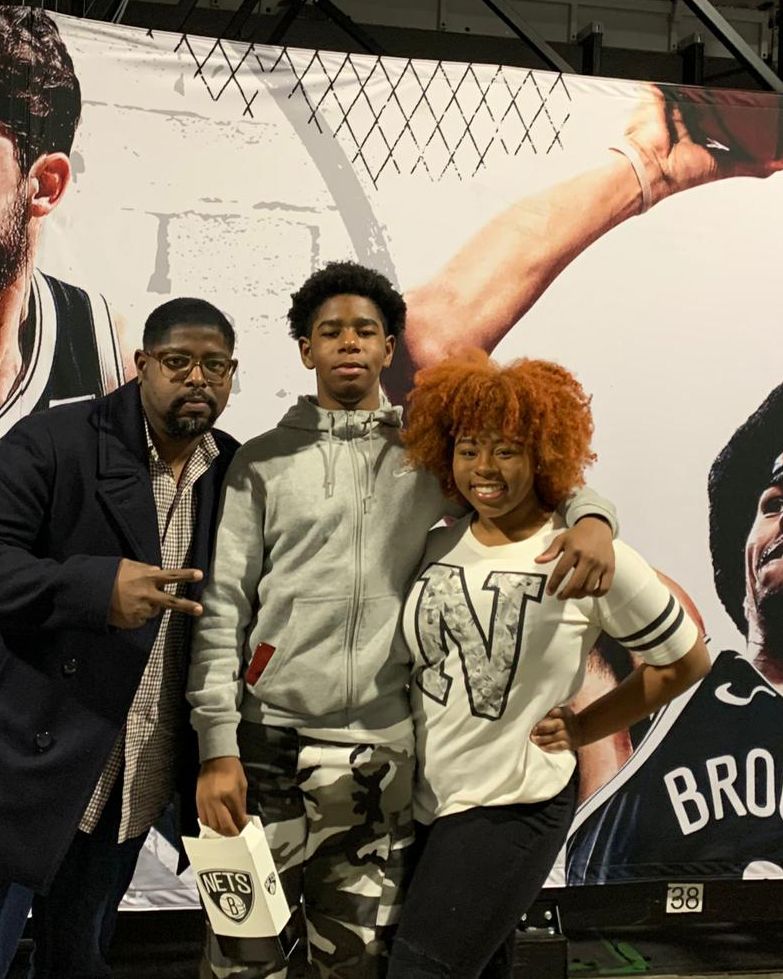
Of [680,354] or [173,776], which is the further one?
[680,354]

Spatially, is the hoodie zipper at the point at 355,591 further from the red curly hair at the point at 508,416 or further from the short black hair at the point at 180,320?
the short black hair at the point at 180,320

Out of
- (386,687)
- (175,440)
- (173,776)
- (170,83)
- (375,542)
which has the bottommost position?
(173,776)

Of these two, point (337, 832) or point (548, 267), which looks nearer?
point (337, 832)

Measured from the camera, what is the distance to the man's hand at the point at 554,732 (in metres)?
1.71

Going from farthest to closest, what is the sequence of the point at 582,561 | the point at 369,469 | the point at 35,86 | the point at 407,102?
the point at 407,102, the point at 35,86, the point at 369,469, the point at 582,561

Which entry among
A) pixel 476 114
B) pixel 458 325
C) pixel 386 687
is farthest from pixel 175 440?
pixel 476 114

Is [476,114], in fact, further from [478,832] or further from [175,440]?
[478,832]

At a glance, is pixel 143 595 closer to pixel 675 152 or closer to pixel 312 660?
pixel 312 660

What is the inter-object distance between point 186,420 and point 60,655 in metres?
0.44

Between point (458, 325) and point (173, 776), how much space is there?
153 cm

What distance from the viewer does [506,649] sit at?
168 centimetres

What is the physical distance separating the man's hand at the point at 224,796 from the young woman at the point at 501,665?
0.30 metres

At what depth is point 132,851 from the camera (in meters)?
1.86

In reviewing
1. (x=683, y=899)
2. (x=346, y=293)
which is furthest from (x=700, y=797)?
(x=346, y=293)
